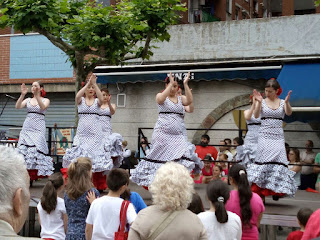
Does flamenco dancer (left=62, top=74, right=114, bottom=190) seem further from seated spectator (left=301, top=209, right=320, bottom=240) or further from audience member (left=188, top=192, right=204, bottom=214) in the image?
seated spectator (left=301, top=209, right=320, bottom=240)

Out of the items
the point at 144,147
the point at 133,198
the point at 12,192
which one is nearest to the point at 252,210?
the point at 133,198

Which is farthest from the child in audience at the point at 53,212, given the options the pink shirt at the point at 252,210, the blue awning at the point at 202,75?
the blue awning at the point at 202,75

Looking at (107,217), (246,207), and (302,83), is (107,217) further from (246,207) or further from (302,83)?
(302,83)

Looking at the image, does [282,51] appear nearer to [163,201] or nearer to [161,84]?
[161,84]

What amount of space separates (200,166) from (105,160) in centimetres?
158

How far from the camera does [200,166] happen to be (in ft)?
32.2

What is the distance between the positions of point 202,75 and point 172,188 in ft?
39.5

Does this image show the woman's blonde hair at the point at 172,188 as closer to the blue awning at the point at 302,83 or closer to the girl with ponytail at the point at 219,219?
the girl with ponytail at the point at 219,219

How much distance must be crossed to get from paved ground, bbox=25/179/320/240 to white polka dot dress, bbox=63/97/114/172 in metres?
0.87

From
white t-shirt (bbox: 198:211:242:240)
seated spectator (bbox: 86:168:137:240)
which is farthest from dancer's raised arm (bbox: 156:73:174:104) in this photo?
white t-shirt (bbox: 198:211:242:240)

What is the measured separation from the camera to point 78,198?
606 cm

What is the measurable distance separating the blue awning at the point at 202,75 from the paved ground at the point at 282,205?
4344 mm

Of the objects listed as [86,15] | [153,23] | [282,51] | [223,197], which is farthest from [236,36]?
[223,197]

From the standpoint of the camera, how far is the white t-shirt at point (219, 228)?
504 cm
